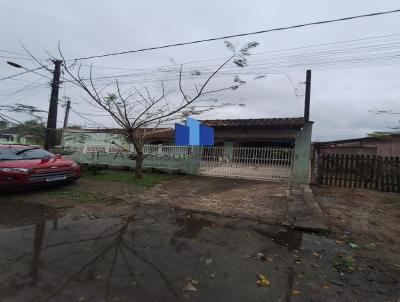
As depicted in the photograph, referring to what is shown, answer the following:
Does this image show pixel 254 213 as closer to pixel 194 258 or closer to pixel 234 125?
pixel 194 258

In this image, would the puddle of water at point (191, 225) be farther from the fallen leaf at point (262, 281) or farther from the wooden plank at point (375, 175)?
the wooden plank at point (375, 175)

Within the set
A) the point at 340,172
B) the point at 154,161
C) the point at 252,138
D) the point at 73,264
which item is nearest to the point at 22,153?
the point at 154,161

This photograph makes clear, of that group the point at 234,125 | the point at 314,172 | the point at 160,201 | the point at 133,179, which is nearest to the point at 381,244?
the point at 160,201

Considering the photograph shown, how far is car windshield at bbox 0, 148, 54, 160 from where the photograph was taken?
8102 millimetres

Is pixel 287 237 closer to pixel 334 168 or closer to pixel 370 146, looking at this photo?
pixel 334 168

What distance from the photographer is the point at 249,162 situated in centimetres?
1199

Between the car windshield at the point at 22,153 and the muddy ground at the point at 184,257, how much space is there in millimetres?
2334

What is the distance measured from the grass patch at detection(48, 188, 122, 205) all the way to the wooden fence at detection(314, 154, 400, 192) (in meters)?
7.85

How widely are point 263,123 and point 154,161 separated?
5.88 metres

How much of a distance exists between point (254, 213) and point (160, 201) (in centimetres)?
235

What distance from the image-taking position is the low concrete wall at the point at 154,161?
12.6 metres

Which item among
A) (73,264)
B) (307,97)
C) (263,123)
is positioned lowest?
(73,264)

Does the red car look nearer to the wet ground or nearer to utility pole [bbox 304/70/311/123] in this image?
the wet ground

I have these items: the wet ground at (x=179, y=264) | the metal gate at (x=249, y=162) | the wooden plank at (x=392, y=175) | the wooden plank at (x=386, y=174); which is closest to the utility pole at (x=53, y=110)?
the metal gate at (x=249, y=162)
